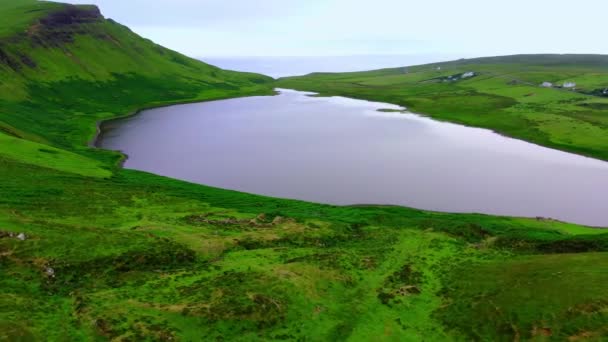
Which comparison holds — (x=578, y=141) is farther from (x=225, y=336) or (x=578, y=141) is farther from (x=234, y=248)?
(x=225, y=336)

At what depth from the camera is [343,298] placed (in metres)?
36.3

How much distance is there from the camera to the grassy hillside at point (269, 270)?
30.2m

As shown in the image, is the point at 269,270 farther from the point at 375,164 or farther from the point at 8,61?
the point at 8,61

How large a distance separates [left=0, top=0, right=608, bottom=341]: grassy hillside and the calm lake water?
12.1 metres

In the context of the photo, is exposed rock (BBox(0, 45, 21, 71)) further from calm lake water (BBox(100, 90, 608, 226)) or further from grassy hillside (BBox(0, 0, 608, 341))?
grassy hillside (BBox(0, 0, 608, 341))

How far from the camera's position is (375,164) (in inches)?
3772

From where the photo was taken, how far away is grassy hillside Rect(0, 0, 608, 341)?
1188 inches

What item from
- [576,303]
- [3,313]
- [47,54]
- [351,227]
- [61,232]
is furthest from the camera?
[47,54]

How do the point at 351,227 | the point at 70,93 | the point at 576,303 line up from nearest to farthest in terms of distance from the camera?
the point at 576,303, the point at 351,227, the point at 70,93

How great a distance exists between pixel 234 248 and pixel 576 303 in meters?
29.5

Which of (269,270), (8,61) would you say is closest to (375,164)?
(269,270)

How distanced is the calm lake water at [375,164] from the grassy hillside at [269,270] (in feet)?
39.7

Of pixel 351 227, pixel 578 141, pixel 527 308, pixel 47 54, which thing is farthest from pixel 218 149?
pixel 47 54

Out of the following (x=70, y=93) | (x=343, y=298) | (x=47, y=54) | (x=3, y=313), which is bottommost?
(x=343, y=298)
